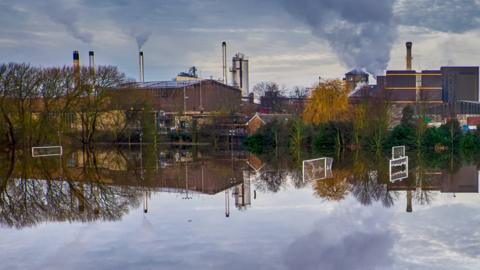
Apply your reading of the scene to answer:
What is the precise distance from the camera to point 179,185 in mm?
15398

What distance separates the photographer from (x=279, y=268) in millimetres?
6438

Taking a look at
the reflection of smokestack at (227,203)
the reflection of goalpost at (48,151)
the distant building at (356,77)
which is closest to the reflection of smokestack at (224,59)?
the distant building at (356,77)

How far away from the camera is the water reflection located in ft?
37.1

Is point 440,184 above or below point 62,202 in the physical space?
below

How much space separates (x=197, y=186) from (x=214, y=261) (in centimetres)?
856

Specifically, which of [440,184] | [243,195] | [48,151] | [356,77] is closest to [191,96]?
[48,151]

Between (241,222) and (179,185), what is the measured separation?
20.2ft

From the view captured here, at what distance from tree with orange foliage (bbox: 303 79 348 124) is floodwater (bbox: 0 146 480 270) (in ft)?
70.0

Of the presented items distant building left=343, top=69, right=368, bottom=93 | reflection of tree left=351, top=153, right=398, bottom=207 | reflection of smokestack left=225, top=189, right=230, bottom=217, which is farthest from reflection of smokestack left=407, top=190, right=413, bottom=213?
distant building left=343, top=69, right=368, bottom=93

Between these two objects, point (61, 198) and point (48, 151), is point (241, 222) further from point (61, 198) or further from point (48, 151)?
point (48, 151)

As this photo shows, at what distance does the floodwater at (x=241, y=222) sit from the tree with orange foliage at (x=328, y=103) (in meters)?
21.3

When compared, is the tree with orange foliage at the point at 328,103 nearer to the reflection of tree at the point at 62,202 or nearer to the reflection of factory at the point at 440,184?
the reflection of factory at the point at 440,184

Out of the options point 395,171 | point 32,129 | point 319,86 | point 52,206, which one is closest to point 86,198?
point 52,206

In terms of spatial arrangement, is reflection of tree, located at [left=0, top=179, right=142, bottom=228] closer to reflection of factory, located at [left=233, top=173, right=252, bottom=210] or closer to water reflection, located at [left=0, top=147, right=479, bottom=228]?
water reflection, located at [left=0, top=147, right=479, bottom=228]
